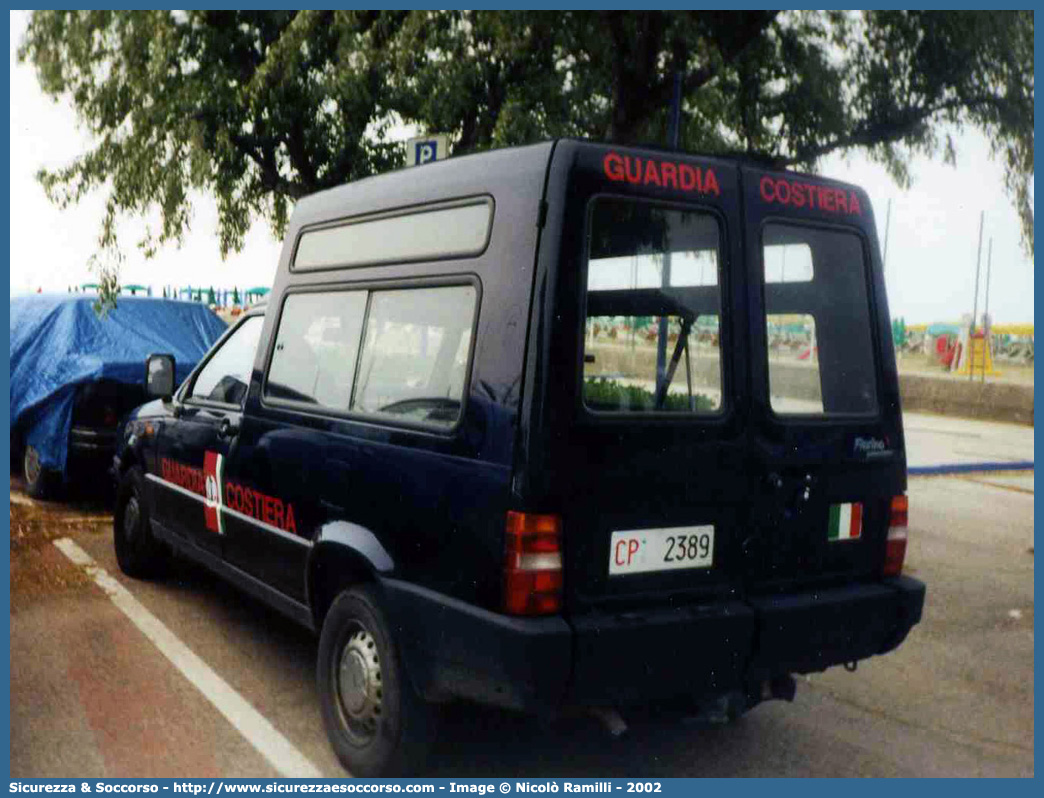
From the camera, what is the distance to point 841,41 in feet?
34.1

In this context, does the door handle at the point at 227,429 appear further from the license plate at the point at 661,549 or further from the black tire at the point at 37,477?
the black tire at the point at 37,477

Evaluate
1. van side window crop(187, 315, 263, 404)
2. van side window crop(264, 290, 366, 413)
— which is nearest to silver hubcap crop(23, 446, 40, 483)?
van side window crop(187, 315, 263, 404)

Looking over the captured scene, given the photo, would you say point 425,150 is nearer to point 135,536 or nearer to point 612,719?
point 135,536

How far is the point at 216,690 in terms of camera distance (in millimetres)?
4688

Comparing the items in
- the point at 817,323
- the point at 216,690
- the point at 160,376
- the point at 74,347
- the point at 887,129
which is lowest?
the point at 216,690

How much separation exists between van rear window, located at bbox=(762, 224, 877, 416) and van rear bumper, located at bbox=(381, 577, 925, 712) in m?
0.73

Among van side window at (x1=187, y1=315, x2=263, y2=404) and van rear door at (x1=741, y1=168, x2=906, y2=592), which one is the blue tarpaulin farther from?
van rear door at (x1=741, y1=168, x2=906, y2=592)

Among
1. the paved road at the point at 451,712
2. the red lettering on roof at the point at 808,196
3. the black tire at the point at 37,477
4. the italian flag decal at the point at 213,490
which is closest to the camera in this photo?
the red lettering on roof at the point at 808,196

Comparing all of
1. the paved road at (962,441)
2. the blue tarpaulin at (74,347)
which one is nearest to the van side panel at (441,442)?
the blue tarpaulin at (74,347)

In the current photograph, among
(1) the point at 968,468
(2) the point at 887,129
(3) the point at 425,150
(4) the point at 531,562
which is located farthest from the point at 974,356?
(4) the point at 531,562

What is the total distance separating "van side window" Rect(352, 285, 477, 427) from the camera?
12.1ft

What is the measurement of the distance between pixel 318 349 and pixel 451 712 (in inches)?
62.8

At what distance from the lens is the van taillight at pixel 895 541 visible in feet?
13.6

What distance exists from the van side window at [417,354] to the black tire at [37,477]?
18.3 feet
